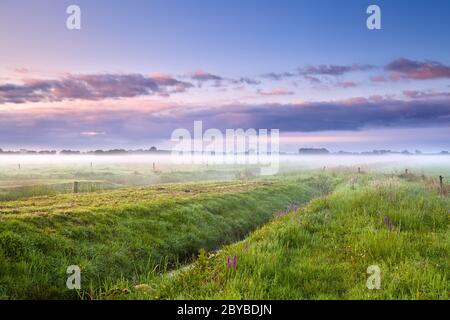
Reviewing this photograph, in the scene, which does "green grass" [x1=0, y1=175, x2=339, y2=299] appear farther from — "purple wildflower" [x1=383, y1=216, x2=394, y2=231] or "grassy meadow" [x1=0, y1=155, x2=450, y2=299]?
"purple wildflower" [x1=383, y1=216, x2=394, y2=231]

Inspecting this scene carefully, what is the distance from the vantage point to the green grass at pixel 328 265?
8.63 meters

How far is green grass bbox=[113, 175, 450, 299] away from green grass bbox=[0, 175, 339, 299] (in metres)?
A: 2.76

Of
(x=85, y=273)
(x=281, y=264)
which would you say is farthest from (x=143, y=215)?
(x=281, y=264)

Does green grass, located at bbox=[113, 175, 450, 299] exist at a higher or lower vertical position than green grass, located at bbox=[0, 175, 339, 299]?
higher

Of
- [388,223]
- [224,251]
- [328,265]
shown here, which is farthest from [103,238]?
[388,223]

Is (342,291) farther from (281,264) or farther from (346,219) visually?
(346,219)

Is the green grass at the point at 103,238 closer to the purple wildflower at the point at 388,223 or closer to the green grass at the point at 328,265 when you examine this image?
the green grass at the point at 328,265

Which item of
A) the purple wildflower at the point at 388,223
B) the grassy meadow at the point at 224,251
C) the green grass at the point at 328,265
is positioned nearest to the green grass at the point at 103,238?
the grassy meadow at the point at 224,251

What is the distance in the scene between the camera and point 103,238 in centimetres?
1748

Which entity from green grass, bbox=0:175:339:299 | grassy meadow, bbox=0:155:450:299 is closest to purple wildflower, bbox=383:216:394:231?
grassy meadow, bbox=0:155:450:299

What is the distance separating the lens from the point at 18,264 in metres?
13.0

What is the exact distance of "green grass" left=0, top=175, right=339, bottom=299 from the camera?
511 inches
